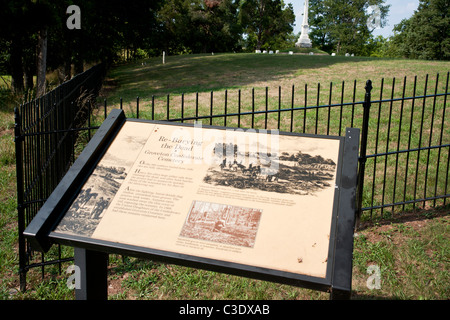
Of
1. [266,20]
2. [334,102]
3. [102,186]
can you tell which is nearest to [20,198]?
[102,186]

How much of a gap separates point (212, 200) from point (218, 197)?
0.04 meters

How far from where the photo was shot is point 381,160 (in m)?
6.94

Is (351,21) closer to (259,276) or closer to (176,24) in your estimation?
(176,24)

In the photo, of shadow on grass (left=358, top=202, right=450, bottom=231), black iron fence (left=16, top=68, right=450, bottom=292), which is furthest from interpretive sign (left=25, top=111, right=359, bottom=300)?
shadow on grass (left=358, top=202, right=450, bottom=231)

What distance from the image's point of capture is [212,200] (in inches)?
98.2

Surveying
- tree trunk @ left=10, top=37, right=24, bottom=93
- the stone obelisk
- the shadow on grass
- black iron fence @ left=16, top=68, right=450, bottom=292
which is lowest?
the shadow on grass

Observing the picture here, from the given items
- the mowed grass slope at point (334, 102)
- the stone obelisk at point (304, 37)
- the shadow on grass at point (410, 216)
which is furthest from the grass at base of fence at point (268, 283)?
the stone obelisk at point (304, 37)

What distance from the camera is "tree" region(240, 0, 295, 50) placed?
49750 millimetres

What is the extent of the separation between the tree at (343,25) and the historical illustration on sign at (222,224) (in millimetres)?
56648

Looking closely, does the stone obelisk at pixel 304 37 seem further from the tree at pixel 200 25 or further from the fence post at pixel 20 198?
the fence post at pixel 20 198

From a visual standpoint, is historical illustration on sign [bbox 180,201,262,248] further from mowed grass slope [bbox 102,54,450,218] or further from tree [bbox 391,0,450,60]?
tree [bbox 391,0,450,60]

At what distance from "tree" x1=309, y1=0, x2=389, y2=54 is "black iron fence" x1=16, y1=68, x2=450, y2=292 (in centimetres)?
4529

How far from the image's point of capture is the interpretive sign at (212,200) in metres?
2.21
